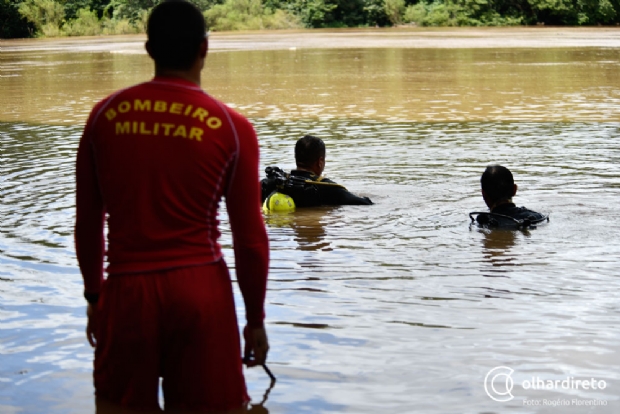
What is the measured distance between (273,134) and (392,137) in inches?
71.7

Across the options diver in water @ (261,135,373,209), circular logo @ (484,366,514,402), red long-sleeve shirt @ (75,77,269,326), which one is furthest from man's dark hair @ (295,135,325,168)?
red long-sleeve shirt @ (75,77,269,326)

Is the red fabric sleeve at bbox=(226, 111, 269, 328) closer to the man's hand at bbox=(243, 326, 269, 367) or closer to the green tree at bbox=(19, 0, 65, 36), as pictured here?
the man's hand at bbox=(243, 326, 269, 367)

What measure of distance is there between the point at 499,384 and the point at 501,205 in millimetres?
3815

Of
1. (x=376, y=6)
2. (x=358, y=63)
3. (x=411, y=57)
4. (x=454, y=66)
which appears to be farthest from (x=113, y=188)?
(x=376, y=6)

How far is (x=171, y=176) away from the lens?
3111 millimetres

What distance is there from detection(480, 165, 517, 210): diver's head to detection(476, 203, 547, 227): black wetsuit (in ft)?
0.21

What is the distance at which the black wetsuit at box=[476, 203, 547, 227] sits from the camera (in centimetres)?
816

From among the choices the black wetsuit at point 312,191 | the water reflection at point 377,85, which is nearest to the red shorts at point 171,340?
the black wetsuit at point 312,191

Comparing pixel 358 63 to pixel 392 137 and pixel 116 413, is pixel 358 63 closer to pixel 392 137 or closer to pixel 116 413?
pixel 392 137

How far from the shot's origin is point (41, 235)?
8.27m

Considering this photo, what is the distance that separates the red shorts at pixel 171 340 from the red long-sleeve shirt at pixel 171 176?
6 centimetres

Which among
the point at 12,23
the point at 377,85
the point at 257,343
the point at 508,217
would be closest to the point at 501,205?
the point at 508,217

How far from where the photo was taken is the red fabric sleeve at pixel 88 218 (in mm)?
3232

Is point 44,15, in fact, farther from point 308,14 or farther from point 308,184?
point 308,184
